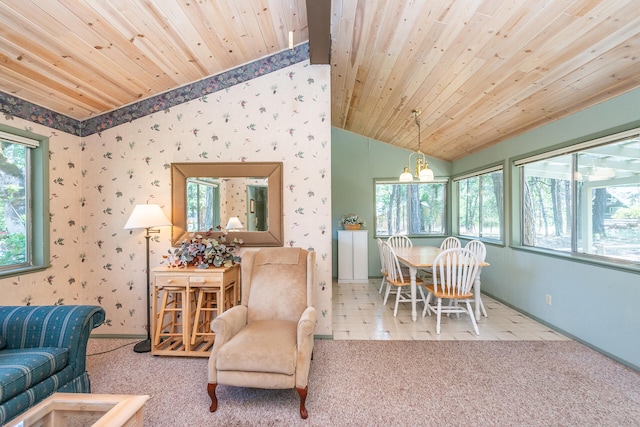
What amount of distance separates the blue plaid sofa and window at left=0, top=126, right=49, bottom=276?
36.4 inches

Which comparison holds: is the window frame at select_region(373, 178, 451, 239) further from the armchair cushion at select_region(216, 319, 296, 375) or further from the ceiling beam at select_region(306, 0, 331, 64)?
the armchair cushion at select_region(216, 319, 296, 375)

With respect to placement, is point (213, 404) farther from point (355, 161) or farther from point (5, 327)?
point (355, 161)

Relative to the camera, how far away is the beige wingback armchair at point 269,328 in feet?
6.26

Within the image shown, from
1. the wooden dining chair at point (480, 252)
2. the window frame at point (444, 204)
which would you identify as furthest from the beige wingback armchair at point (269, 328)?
the window frame at point (444, 204)

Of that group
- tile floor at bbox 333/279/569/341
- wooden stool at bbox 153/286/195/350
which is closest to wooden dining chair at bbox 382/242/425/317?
tile floor at bbox 333/279/569/341

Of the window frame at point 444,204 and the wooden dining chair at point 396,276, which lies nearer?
the wooden dining chair at point 396,276

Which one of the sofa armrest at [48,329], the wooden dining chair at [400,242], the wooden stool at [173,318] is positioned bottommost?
the wooden stool at [173,318]

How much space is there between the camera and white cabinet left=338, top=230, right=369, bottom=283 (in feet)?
18.6

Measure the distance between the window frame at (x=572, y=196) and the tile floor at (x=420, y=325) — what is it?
873mm

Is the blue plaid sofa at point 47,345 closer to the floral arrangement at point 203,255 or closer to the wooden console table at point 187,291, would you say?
the wooden console table at point 187,291

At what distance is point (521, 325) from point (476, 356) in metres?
1.18

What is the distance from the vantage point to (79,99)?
9.36 ft

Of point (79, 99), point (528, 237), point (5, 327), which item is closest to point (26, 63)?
point (79, 99)

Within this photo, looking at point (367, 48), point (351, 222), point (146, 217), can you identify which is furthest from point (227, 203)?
point (351, 222)
